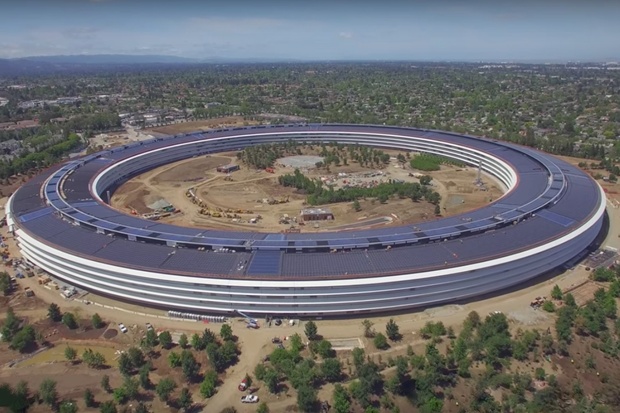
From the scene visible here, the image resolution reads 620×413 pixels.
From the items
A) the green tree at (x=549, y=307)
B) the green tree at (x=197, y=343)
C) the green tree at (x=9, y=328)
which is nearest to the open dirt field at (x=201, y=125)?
the green tree at (x=9, y=328)

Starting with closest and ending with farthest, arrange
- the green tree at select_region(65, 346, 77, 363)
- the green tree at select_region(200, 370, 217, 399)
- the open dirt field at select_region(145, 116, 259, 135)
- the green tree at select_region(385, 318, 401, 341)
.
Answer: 1. the green tree at select_region(200, 370, 217, 399)
2. the green tree at select_region(65, 346, 77, 363)
3. the green tree at select_region(385, 318, 401, 341)
4. the open dirt field at select_region(145, 116, 259, 135)

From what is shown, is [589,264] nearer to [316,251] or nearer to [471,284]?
[471,284]

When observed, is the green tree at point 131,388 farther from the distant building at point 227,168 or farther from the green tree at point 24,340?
the distant building at point 227,168

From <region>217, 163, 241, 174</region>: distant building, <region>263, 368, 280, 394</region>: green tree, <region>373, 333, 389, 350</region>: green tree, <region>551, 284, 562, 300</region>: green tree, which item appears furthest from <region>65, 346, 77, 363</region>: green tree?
<region>217, 163, 241, 174</region>: distant building

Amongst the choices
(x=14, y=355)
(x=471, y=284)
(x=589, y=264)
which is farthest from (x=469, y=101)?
(x=14, y=355)

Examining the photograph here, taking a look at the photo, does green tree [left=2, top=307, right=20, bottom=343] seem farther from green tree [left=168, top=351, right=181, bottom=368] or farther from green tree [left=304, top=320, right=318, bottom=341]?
green tree [left=304, top=320, right=318, bottom=341]

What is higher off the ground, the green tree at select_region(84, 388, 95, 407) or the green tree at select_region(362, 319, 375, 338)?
the green tree at select_region(362, 319, 375, 338)
